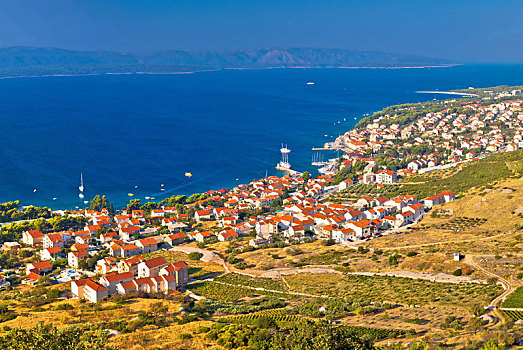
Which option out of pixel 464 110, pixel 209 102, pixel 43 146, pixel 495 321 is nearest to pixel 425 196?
pixel 495 321

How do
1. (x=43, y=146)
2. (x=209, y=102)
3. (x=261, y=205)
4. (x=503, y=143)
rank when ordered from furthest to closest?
(x=209, y=102) → (x=43, y=146) → (x=503, y=143) → (x=261, y=205)

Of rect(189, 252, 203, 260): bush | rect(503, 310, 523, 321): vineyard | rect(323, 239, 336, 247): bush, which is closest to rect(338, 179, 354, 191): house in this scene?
rect(323, 239, 336, 247): bush

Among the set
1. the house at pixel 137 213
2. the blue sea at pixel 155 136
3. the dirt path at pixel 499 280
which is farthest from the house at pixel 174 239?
the dirt path at pixel 499 280

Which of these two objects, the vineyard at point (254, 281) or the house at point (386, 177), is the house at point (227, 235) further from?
the house at point (386, 177)

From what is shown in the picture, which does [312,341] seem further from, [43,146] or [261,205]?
[43,146]

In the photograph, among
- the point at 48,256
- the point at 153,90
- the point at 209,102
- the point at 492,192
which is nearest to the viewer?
the point at 48,256

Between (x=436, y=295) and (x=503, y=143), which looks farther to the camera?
(x=503, y=143)
